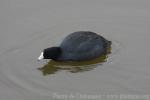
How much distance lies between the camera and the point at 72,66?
9266 mm

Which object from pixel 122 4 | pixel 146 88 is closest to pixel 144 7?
pixel 122 4

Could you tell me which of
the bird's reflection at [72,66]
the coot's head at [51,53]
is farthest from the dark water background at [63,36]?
the coot's head at [51,53]

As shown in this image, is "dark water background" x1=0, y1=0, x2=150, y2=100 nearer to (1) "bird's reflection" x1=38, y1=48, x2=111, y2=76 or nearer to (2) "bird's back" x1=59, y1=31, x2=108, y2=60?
(1) "bird's reflection" x1=38, y1=48, x2=111, y2=76

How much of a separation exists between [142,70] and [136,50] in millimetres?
732

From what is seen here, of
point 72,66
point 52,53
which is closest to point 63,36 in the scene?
point 52,53

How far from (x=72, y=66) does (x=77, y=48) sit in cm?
33

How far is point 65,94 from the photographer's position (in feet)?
27.4

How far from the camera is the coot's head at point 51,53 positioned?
9188 millimetres

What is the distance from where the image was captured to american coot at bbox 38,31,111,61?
9273 millimetres

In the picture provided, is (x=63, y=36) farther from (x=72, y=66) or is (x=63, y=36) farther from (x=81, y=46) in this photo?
(x=72, y=66)

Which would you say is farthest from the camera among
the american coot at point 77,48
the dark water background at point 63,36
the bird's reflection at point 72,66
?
the american coot at point 77,48

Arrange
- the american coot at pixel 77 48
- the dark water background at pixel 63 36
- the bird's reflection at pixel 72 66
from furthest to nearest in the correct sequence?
the american coot at pixel 77 48
the bird's reflection at pixel 72 66
the dark water background at pixel 63 36

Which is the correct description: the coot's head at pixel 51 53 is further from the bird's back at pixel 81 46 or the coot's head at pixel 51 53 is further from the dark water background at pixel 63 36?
the dark water background at pixel 63 36

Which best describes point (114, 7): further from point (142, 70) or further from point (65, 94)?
point (65, 94)
